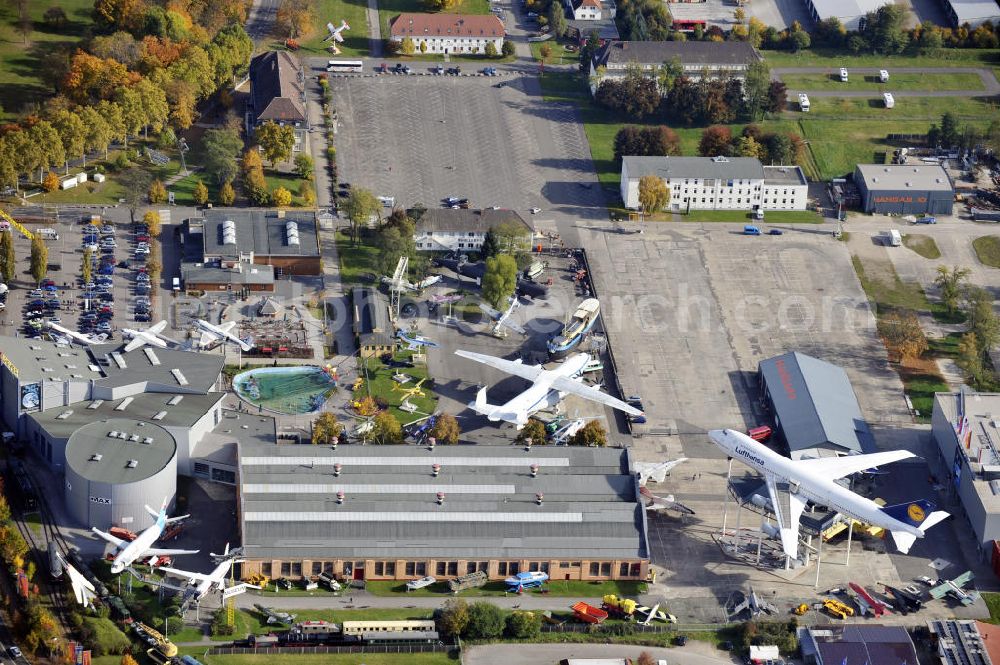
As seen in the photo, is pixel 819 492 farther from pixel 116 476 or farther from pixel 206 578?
pixel 116 476

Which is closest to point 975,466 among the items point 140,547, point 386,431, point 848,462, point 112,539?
point 848,462

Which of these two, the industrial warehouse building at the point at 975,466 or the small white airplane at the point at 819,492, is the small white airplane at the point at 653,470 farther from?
the industrial warehouse building at the point at 975,466

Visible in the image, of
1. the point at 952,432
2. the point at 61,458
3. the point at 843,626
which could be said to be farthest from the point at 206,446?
the point at 952,432

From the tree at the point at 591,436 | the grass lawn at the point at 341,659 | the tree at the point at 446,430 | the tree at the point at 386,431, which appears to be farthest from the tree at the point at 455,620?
the tree at the point at 591,436

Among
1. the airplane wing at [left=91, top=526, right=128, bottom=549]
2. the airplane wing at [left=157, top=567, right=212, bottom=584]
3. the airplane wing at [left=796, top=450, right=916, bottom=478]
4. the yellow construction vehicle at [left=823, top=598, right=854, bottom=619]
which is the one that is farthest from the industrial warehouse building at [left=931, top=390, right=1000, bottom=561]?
the airplane wing at [left=91, top=526, right=128, bottom=549]

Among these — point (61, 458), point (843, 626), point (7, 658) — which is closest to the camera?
point (7, 658)

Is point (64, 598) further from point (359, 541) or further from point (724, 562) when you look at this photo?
point (724, 562)

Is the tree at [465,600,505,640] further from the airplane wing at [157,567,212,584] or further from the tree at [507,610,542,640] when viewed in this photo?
the airplane wing at [157,567,212,584]
